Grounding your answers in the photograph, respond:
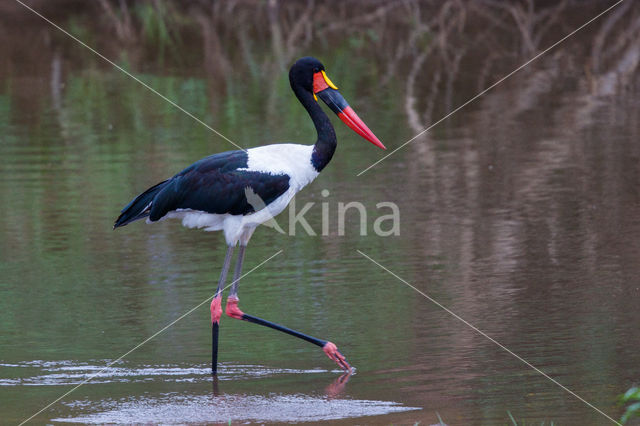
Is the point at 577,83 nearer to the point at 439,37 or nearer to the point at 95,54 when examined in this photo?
the point at 439,37

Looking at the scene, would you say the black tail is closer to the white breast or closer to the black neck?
the white breast

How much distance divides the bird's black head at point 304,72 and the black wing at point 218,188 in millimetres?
537

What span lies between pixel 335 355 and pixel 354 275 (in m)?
1.75

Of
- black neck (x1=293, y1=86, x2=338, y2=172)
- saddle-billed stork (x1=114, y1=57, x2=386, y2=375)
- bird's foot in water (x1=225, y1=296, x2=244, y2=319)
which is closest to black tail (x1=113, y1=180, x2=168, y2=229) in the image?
saddle-billed stork (x1=114, y1=57, x2=386, y2=375)

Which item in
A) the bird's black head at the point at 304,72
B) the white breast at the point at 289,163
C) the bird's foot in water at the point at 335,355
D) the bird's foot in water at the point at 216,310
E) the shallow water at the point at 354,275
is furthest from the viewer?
the bird's black head at the point at 304,72

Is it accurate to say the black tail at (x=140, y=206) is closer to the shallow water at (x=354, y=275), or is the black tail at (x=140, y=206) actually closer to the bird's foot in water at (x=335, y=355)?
the shallow water at (x=354, y=275)

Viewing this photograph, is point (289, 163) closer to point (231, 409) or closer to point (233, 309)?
point (233, 309)

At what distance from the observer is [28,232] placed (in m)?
8.44

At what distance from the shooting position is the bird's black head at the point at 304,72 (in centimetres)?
621

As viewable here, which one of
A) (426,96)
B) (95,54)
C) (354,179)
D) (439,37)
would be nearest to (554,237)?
(354,179)

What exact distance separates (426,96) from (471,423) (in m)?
9.34

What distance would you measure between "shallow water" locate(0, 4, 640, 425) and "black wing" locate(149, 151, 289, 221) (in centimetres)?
70

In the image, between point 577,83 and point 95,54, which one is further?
point 95,54

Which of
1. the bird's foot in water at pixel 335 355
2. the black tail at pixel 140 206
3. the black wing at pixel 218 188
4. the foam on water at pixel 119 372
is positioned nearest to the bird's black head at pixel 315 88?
the black wing at pixel 218 188
